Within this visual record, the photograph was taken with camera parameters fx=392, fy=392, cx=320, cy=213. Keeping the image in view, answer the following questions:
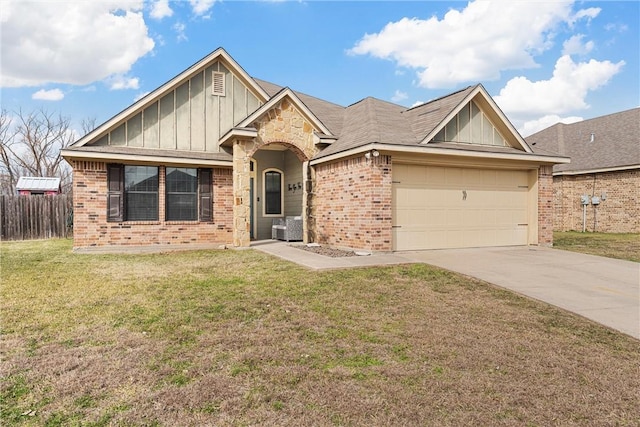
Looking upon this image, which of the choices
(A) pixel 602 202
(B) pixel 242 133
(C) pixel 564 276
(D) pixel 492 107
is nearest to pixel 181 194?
(B) pixel 242 133

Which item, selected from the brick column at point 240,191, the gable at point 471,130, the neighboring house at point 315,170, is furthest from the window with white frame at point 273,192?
the gable at point 471,130

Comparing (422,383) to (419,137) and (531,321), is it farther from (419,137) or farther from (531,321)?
(419,137)

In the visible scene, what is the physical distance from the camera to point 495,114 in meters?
12.1

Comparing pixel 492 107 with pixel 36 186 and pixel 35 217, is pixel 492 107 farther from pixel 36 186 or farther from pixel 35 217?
pixel 36 186

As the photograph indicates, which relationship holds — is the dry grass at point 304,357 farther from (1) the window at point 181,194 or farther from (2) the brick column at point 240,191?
(1) the window at point 181,194

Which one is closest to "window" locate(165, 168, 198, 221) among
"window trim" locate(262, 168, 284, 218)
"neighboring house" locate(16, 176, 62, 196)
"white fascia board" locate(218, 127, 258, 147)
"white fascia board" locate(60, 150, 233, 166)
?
"white fascia board" locate(60, 150, 233, 166)

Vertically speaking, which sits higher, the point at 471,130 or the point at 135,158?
the point at 471,130

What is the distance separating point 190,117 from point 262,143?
279cm

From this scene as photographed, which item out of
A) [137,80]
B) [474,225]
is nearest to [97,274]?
[474,225]

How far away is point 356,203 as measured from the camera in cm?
1076

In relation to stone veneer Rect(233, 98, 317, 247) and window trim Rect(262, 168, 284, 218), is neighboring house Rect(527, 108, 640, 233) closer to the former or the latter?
window trim Rect(262, 168, 284, 218)

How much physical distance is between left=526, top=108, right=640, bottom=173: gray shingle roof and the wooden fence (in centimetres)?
2231

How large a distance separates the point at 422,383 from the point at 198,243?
10.7 metres

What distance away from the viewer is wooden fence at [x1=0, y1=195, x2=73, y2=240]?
16.4 metres
